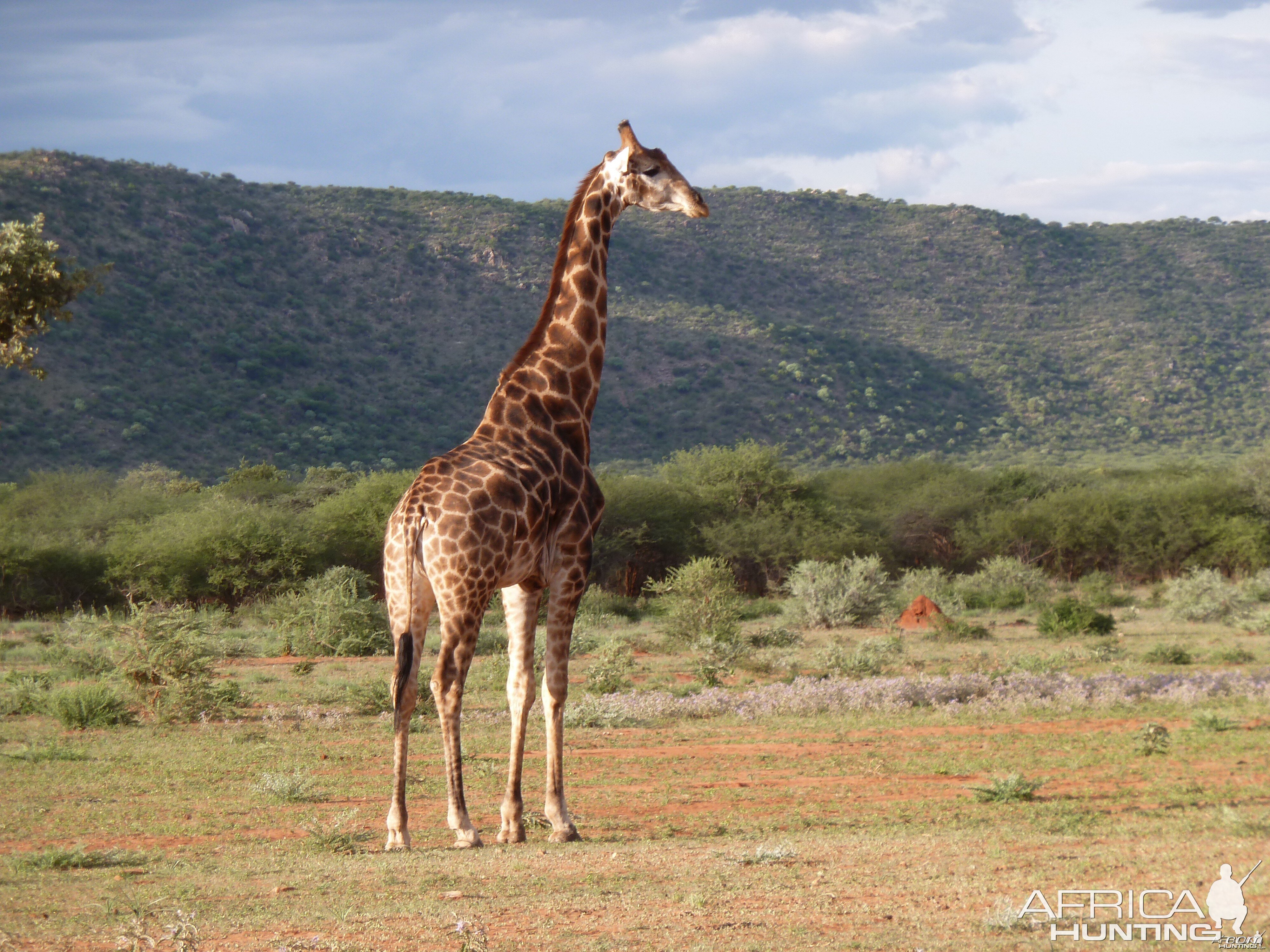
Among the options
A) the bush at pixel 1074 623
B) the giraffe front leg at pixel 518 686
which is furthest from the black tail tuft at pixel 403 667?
the bush at pixel 1074 623

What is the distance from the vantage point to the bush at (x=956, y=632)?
20531mm

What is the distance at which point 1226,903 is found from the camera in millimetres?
4672

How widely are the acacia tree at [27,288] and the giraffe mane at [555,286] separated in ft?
10.2

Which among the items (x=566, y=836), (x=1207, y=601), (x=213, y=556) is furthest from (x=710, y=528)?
(x=566, y=836)

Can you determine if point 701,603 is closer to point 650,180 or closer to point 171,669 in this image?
point 171,669

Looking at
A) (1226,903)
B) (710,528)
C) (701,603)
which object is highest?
(1226,903)

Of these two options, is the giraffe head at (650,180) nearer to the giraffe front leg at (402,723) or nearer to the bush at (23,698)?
the giraffe front leg at (402,723)

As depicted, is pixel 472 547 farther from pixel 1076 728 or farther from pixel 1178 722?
pixel 1178 722

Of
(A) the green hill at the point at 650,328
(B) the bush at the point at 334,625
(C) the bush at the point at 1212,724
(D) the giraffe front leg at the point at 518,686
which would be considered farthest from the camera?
(A) the green hill at the point at 650,328

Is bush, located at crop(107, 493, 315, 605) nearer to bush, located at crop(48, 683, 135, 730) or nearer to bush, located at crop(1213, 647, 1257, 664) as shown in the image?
bush, located at crop(48, 683, 135, 730)

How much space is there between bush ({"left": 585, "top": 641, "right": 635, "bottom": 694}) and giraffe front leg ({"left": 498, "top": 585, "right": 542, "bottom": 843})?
24.8 feet

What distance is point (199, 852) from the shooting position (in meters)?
6.94

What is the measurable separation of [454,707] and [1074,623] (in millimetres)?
16805

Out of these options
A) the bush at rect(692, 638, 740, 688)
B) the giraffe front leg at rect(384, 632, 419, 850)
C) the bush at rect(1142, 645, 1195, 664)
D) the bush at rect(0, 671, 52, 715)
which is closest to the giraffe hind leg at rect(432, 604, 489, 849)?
the giraffe front leg at rect(384, 632, 419, 850)
